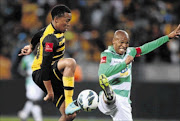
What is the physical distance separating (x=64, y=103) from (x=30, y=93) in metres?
4.87

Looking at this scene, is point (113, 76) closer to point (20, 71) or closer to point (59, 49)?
point (59, 49)

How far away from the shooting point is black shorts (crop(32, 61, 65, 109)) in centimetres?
701

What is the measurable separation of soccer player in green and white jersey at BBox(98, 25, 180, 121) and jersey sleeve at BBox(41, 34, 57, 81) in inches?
31.4

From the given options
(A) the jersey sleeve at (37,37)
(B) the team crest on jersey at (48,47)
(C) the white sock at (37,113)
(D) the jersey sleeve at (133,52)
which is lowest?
(C) the white sock at (37,113)

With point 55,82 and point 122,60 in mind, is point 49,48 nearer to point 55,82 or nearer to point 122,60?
point 55,82

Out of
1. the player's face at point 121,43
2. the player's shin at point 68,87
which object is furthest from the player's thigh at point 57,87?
the player's face at point 121,43

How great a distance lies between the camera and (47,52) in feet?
22.3

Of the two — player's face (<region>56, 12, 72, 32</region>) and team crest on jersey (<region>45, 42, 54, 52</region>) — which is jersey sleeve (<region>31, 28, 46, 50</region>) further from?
team crest on jersey (<region>45, 42, 54, 52</region>)

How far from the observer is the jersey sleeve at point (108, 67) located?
6.59 metres

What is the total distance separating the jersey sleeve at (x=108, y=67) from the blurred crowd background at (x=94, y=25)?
18.8 ft

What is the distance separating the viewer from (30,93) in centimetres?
1198

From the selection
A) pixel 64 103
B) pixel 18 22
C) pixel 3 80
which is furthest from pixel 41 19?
pixel 64 103

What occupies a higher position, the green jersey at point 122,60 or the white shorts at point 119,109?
the green jersey at point 122,60

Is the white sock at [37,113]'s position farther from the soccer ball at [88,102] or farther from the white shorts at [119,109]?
the soccer ball at [88,102]
